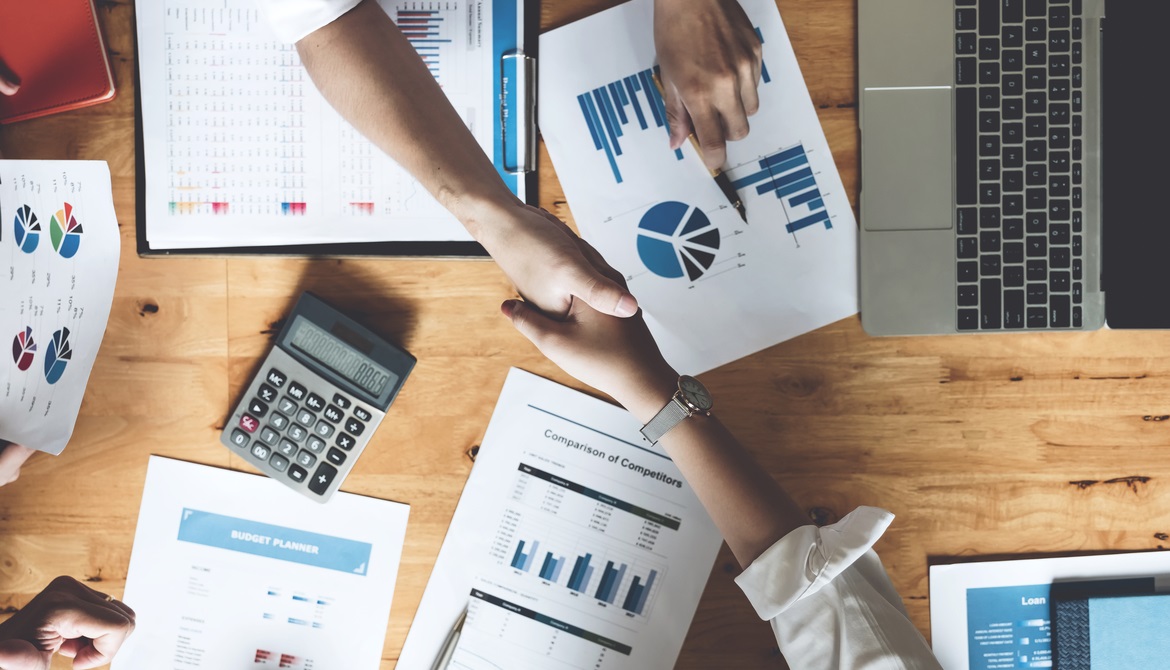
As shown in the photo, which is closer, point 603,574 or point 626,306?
point 626,306

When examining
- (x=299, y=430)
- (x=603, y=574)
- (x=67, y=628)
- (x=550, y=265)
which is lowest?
(x=67, y=628)

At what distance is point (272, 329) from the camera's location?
82 centimetres

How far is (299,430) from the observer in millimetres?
806

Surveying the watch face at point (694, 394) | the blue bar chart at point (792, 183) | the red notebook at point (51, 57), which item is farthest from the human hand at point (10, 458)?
the blue bar chart at point (792, 183)

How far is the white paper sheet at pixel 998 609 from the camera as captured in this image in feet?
2.72

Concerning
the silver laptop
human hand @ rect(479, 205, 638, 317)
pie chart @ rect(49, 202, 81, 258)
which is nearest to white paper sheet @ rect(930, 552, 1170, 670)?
the silver laptop

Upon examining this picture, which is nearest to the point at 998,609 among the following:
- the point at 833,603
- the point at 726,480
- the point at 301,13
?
the point at 833,603

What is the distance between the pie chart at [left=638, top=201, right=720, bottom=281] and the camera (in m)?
0.81

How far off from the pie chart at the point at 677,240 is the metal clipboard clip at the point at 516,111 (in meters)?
0.14

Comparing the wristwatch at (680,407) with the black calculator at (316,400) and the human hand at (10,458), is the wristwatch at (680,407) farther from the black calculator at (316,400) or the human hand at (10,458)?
the human hand at (10,458)

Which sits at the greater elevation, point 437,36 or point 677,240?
point 437,36

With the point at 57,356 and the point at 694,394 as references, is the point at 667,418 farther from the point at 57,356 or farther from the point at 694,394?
the point at 57,356

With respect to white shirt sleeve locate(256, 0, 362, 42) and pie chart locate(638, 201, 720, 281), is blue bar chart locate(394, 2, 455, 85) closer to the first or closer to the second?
white shirt sleeve locate(256, 0, 362, 42)

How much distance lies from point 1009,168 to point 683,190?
339 millimetres
